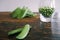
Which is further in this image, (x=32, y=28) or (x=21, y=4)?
(x=21, y=4)

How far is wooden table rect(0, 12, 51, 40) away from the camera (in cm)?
91

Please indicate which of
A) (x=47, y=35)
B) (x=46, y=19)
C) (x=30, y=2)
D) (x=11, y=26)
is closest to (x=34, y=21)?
(x=46, y=19)

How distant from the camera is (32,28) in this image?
3.46ft

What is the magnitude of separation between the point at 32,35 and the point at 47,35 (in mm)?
90

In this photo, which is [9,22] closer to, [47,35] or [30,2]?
[47,35]

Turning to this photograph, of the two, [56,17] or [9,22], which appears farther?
[56,17]

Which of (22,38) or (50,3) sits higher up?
(50,3)

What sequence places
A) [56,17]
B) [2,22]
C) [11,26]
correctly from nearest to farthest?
[11,26] < [2,22] < [56,17]

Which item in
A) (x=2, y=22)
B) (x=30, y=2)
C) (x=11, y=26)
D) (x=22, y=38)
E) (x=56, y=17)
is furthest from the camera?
(x=30, y=2)

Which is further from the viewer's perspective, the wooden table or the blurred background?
the blurred background

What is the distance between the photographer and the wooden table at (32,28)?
91 cm

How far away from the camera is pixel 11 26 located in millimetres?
1110

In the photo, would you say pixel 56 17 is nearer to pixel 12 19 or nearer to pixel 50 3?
pixel 50 3

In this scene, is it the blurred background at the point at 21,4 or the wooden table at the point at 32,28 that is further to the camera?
the blurred background at the point at 21,4
